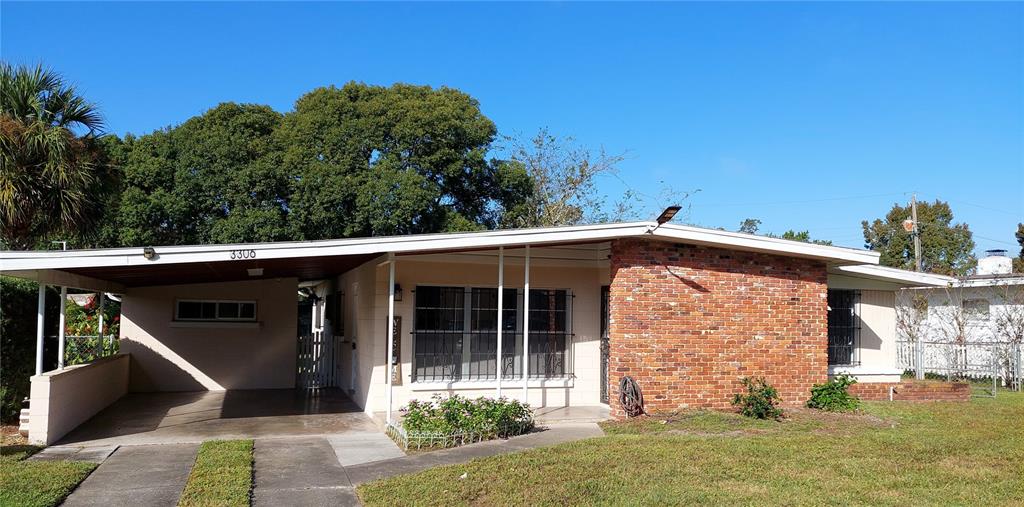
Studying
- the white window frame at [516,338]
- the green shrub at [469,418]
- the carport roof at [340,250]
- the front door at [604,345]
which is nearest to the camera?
the carport roof at [340,250]

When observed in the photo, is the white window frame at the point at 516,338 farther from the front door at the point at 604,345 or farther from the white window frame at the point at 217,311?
the white window frame at the point at 217,311

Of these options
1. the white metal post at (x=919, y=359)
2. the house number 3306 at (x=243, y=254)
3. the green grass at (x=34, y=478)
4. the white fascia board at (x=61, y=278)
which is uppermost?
the house number 3306 at (x=243, y=254)

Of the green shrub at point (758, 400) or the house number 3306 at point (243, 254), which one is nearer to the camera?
the house number 3306 at point (243, 254)

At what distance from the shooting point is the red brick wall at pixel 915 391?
13.0 m

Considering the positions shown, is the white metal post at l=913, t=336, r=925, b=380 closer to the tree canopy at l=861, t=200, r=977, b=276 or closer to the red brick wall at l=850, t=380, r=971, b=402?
the red brick wall at l=850, t=380, r=971, b=402

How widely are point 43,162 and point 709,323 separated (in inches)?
400

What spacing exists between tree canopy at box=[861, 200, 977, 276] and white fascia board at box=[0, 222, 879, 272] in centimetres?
2862

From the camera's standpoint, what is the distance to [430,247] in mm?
9906

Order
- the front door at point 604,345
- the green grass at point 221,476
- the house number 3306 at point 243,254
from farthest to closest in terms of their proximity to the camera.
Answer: the front door at point 604,345 → the house number 3306 at point 243,254 → the green grass at point 221,476

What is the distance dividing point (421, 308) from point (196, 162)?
14.0 metres

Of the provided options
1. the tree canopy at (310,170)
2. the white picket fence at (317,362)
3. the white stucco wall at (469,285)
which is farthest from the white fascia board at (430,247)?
the tree canopy at (310,170)

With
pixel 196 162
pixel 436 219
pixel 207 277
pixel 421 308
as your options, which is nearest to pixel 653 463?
pixel 421 308

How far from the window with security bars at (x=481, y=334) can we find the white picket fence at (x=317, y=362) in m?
5.03

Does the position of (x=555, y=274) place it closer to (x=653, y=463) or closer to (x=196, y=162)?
(x=653, y=463)
